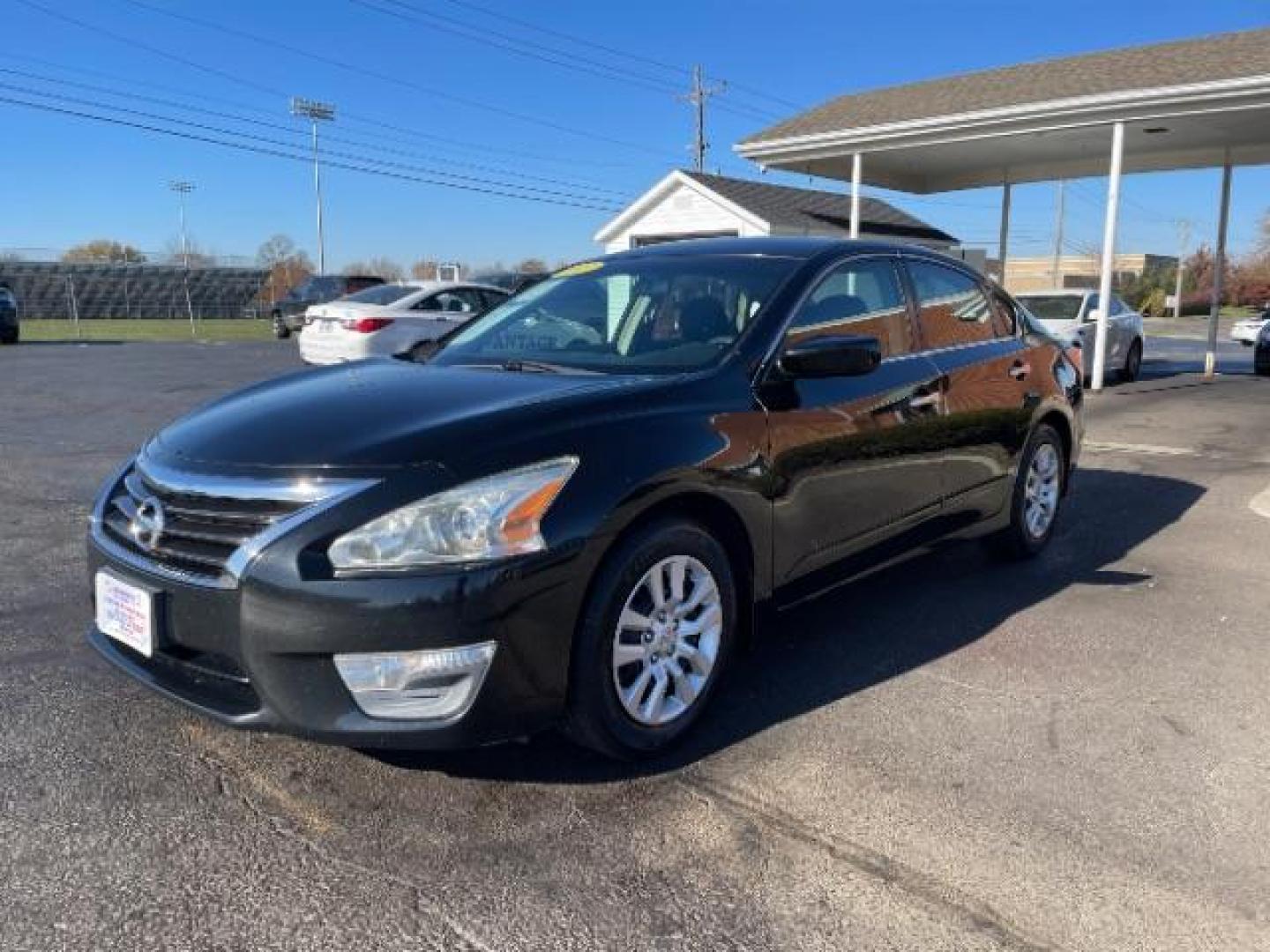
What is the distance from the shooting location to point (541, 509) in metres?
2.74

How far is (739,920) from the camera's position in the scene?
2.38 meters

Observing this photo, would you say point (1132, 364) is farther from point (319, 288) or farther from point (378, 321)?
point (319, 288)

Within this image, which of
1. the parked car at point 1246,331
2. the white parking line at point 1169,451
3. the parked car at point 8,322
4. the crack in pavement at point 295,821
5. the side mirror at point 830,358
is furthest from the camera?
the parked car at point 1246,331

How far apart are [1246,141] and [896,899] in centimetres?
1728

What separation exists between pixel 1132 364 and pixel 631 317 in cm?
1474

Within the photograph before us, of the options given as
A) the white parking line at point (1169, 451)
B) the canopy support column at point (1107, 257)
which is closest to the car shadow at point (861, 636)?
the white parking line at point (1169, 451)

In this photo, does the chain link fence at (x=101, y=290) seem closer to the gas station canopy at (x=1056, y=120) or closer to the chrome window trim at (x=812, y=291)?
the gas station canopy at (x=1056, y=120)

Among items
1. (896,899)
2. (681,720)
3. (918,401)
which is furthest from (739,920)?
(918,401)

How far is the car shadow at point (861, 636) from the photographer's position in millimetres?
3135

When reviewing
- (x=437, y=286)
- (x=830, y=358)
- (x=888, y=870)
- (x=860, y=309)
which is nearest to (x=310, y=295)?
(x=437, y=286)

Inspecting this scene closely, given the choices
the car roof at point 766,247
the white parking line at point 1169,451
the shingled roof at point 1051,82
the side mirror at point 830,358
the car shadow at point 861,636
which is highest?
the shingled roof at point 1051,82

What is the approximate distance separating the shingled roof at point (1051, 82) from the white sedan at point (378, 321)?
18.3ft

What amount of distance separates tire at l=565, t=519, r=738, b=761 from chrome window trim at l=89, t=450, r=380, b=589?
74 cm

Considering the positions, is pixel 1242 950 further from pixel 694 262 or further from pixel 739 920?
pixel 694 262
